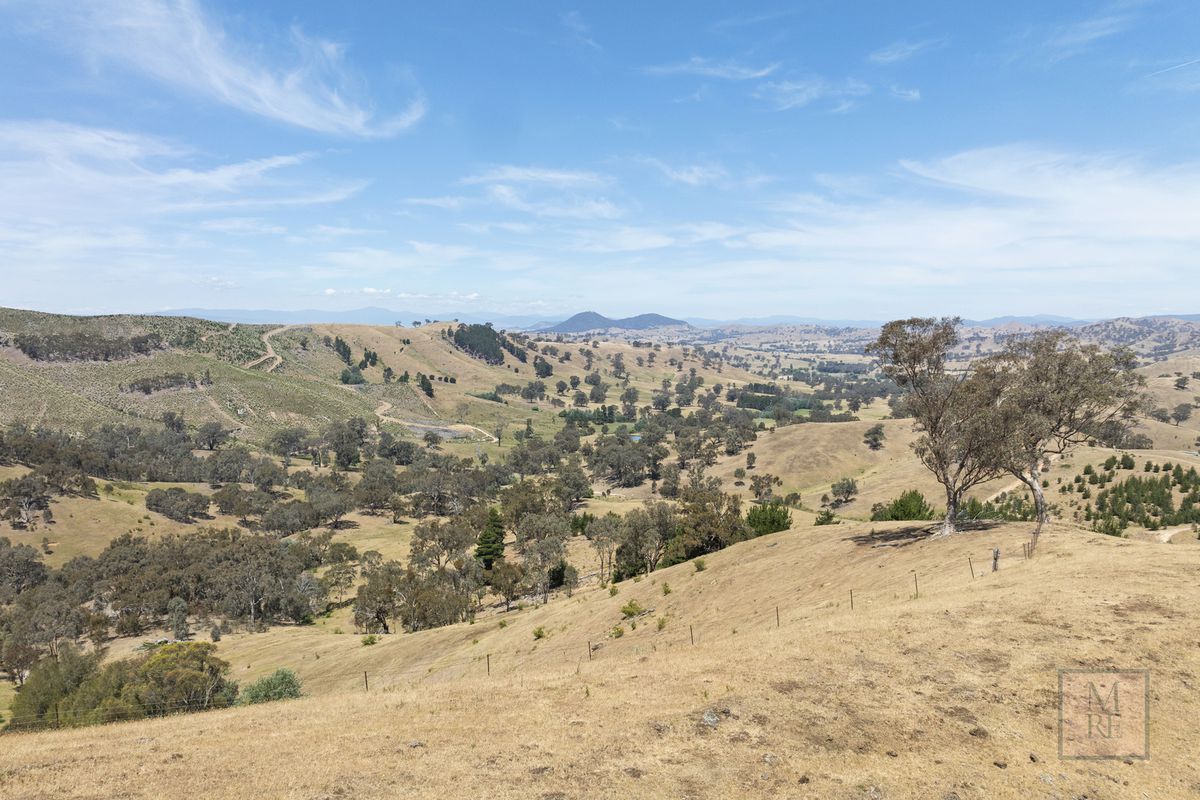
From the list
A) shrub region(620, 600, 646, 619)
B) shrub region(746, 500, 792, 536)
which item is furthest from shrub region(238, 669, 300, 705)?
shrub region(746, 500, 792, 536)

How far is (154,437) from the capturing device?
598 ft

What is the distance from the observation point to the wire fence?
97.7 ft

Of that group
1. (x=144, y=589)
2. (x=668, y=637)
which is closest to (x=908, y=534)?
(x=668, y=637)

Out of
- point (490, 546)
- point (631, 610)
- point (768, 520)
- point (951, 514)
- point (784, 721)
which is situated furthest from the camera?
point (490, 546)

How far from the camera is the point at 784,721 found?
17.5m

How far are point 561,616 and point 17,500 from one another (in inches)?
5389

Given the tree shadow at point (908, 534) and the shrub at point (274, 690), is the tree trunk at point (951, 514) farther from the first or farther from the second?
the shrub at point (274, 690)

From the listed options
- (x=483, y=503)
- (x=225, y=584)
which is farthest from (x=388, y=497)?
(x=225, y=584)

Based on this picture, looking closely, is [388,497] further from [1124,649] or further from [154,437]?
[1124,649]

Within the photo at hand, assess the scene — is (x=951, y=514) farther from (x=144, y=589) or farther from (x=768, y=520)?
(x=144, y=589)

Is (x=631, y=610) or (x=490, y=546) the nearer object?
(x=631, y=610)

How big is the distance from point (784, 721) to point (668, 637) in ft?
→ 58.9


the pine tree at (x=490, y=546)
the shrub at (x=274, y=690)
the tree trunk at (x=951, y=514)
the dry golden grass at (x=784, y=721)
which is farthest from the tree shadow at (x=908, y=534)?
the pine tree at (x=490, y=546)

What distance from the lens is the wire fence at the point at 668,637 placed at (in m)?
29.8
